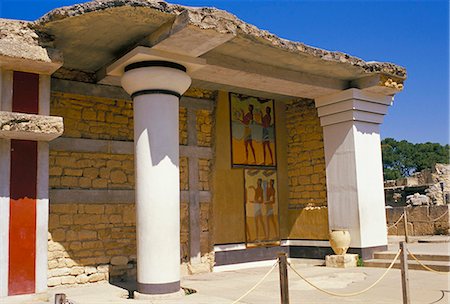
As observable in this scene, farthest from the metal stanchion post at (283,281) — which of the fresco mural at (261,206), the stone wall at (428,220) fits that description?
the stone wall at (428,220)

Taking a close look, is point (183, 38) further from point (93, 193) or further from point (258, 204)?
point (258, 204)

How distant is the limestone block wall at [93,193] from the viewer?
763cm

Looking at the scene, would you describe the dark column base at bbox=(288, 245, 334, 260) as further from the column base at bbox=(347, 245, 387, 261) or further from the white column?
the white column

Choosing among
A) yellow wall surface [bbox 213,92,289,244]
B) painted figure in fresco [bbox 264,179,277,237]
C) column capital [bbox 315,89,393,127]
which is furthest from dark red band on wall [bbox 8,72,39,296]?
column capital [bbox 315,89,393,127]

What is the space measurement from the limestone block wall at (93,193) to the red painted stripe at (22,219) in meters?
1.22

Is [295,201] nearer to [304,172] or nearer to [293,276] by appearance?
[304,172]

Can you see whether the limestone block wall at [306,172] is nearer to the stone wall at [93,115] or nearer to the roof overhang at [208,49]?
the roof overhang at [208,49]

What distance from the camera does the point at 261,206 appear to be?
10312mm

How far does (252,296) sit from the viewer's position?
6469 millimetres

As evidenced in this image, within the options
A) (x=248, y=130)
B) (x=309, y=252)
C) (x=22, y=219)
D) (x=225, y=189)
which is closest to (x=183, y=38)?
(x=22, y=219)

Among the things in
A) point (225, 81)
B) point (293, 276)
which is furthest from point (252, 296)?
point (225, 81)

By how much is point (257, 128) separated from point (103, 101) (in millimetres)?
3570

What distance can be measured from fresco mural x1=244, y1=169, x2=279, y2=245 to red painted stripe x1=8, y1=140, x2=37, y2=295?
4.76m

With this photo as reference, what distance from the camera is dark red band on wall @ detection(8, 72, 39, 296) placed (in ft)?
20.1
